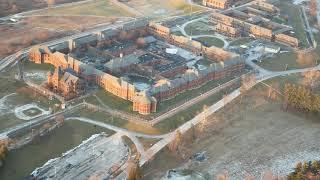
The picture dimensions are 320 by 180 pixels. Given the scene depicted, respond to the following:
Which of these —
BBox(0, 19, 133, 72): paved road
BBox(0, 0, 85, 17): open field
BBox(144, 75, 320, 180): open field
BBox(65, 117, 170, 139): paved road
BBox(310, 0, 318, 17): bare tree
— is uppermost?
BBox(310, 0, 318, 17): bare tree

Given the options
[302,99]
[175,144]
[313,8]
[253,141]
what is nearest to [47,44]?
[175,144]

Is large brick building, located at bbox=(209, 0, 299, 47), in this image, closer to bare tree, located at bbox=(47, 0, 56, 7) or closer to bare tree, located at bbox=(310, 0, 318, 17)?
bare tree, located at bbox=(310, 0, 318, 17)

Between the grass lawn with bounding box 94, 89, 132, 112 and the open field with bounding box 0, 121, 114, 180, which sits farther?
the grass lawn with bounding box 94, 89, 132, 112

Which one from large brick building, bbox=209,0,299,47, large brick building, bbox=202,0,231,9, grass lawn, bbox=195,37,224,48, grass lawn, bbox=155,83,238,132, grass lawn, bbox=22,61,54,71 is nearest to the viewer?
grass lawn, bbox=155,83,238,132

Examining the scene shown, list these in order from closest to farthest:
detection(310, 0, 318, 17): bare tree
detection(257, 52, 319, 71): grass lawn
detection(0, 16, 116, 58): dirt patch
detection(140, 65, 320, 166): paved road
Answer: detection(140, 65, 320, 166): paved road, detection(257, 52, 319, 71): grass lawn, detection(0, 16, 116, 58): dirt patch, detection(310, 0, 318, 17): bare tree

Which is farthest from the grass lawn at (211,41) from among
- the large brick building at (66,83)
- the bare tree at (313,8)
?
the large brick building at (66,83)

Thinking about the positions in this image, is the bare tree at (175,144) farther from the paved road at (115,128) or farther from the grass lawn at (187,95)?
the grass lawn at (187,95)

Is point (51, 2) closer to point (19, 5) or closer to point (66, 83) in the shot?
point (19, 5)

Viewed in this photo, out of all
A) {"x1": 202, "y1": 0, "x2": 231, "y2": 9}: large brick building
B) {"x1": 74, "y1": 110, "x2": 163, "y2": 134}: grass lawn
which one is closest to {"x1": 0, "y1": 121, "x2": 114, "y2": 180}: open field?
{"x1": 74, "y1": 110, "x2": 163, "y2": 134}: grass lawn
